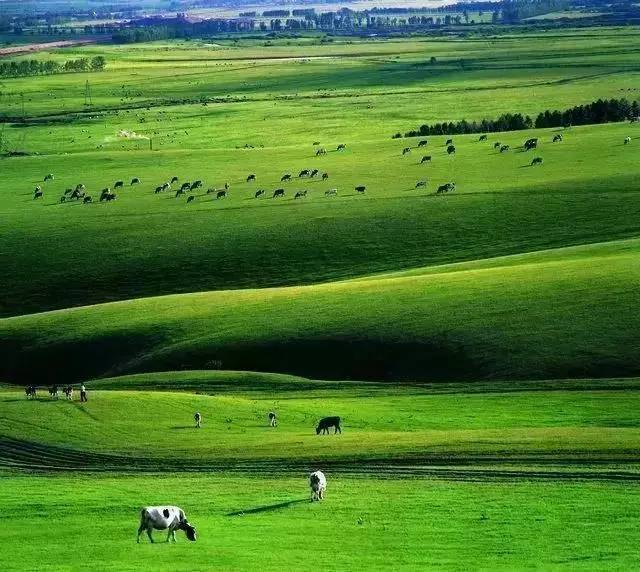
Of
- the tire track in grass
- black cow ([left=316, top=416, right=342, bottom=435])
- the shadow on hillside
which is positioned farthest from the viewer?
black cow ([left=316, top=416, right=342, bottom=435])

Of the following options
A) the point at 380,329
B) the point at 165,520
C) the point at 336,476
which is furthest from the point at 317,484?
the point at 380,329

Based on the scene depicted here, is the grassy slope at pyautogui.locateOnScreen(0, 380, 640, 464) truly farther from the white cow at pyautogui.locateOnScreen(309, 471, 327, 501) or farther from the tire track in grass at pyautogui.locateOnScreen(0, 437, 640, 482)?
the white cow at pyautogui.locateOnScreen(309, 471, 327, 501)

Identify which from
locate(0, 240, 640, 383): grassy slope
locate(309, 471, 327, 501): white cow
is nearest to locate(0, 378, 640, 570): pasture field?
locate(309, 471, 327, 501): white cow

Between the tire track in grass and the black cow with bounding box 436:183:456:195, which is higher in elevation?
the black cow with bounding box 436:183:456:195

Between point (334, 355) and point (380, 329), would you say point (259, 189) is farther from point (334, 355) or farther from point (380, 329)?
point (334, 355)

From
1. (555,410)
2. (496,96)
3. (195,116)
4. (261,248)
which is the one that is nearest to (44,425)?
(555,410)

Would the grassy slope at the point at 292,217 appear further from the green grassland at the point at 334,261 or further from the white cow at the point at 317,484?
the white cow at the point at 317,484
